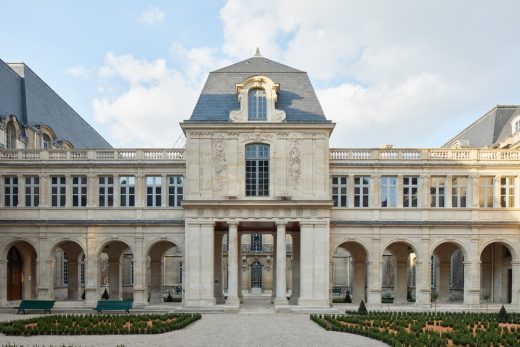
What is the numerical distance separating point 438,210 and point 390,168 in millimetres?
4846

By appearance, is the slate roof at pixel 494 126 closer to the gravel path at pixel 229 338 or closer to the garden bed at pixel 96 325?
the gravel path at pixel 229 338

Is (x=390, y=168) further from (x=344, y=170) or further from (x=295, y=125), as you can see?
(x=295, y=125)

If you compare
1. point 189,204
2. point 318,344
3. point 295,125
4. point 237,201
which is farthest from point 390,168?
point 318,344

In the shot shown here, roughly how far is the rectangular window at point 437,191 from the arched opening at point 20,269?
33.2 meters

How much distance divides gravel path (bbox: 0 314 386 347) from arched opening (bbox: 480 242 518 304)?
75.0 feet

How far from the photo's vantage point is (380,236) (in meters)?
43.2

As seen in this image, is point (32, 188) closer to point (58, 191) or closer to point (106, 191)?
point (58, 191)

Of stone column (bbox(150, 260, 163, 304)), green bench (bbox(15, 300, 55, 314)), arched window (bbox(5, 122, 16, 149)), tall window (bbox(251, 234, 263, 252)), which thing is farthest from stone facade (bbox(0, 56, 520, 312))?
tall window (bbox(251, 234, 263, 252))

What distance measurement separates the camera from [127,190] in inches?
1734

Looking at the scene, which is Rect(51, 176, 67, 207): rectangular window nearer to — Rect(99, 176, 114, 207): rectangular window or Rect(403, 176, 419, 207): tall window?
Rect(99, 176, 114, 207): rectangular window

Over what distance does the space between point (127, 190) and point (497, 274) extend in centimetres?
3098

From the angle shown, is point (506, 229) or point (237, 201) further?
point (506, 229)

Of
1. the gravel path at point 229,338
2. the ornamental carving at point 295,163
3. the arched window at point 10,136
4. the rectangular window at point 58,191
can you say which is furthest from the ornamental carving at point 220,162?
the arched window at point 10,136

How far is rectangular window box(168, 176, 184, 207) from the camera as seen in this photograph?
4394 centimetres
